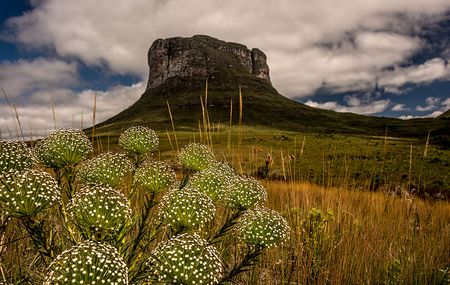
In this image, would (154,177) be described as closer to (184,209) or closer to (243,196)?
(184,209)

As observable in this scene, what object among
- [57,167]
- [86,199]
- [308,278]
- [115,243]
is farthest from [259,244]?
[308,278]

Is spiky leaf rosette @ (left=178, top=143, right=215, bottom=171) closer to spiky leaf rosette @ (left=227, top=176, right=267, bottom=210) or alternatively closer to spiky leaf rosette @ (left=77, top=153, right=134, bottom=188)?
spiky leaf rosette @ (left=227, top=176, right=267, bottom=210)

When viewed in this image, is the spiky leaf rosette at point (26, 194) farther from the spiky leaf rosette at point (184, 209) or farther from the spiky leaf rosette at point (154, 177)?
the spiky leaf rosette at point (154, 177)

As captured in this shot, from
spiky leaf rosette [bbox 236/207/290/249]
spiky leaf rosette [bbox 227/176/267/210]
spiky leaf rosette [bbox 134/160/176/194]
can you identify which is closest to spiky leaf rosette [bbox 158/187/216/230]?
spiky leaf rosette [bbox 236/207/290/249]

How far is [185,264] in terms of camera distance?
7.05 ft

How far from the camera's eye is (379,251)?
5.98 meters

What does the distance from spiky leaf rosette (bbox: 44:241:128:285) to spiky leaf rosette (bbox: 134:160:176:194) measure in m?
1.26

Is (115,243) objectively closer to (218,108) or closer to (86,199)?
(86,199)

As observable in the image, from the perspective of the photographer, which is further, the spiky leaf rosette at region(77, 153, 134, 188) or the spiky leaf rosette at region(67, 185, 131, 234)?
the spiky leaf rosette at region(77, 153, 134, 188)

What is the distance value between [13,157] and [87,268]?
4.80ft

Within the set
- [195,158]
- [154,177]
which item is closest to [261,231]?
Answer: [154,177]

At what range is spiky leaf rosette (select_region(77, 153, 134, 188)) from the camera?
9.90ft

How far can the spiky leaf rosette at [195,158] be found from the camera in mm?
4090

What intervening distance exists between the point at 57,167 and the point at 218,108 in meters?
185
